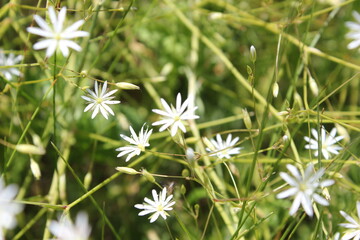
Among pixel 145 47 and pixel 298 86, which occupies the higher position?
pixel 145 47

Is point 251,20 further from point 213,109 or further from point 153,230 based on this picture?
point 153,230

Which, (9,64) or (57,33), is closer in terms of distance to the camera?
(57,33)

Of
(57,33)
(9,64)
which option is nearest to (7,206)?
(57,33)

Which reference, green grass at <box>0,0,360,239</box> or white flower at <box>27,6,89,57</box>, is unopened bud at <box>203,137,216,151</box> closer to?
green grass at <box>0,0,360,239</box>

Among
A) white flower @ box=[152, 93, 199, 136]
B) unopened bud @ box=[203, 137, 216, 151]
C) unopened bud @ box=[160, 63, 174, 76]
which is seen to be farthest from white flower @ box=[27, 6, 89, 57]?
unopened bud @ box=[160, 63, 174, 76]

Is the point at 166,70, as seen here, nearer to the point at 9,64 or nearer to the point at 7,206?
the point at 9,64

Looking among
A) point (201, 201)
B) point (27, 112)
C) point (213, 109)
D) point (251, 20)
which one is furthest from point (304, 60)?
point (27, 112)

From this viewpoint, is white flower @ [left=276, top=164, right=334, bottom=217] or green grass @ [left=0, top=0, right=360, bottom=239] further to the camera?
green grass @ [left=0, top=0, right=360, bottom=239]

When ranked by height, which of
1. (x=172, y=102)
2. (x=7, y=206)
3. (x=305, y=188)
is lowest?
(x=305, y=188)
